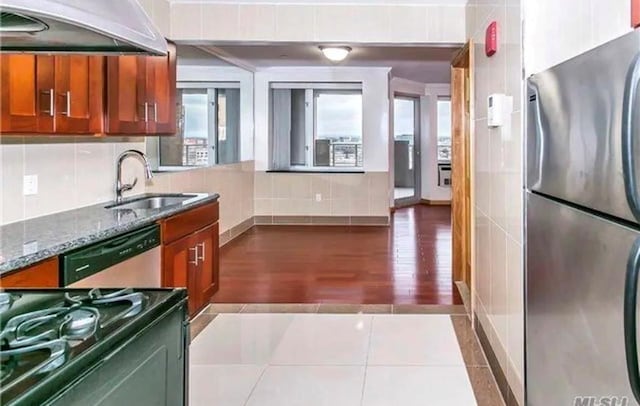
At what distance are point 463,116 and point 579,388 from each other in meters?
3.57

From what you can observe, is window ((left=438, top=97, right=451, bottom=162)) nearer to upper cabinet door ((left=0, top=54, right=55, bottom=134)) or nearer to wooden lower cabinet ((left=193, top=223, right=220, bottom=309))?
wooden lower cabinet ((left=193, top=223, right=220, bottom=309))

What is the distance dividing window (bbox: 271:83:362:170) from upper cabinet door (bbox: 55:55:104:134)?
6.12 metres

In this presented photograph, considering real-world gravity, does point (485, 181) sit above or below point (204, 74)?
below

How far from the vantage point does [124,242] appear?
116 inches

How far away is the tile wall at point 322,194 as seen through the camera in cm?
917

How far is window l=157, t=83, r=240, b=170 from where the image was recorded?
321 inches

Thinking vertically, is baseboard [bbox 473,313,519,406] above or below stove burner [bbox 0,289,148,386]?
below

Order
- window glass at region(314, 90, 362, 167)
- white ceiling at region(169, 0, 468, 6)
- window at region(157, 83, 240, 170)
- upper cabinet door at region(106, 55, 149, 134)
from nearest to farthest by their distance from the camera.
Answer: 1. upper cabinet door at region(106, 55, 149, 134)
2. white ceiling at region(169, 0, 468, 6)
3. window at region(157, 83, 240, 170)
4. window glass at region(314, 90, 362, 167)

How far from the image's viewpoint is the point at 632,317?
48.3 inches

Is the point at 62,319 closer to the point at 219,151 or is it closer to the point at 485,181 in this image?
the point at 485,181

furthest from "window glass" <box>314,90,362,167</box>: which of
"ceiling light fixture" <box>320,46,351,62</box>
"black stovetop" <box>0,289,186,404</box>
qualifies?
"black stovetop" <box>0,289,186,404</box>

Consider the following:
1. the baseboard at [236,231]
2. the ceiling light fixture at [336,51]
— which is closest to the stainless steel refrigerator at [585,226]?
the ceiling light fixture at [336,51]

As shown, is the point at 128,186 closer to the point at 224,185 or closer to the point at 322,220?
the point at 224,185

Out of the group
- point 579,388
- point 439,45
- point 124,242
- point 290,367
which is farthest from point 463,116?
point 579,388
